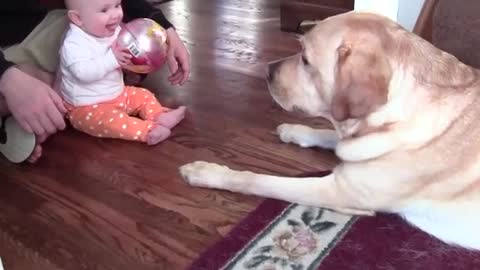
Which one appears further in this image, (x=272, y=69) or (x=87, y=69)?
(x=87, y=69)

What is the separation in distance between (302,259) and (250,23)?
1784 millimetres

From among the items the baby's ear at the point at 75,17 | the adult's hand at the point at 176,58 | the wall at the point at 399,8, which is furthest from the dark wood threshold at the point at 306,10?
→ the baby's ear at the point at 75,17

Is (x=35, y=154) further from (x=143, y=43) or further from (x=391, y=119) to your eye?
(x=391, y=119)

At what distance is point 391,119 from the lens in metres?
1.17

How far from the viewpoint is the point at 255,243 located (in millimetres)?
1220

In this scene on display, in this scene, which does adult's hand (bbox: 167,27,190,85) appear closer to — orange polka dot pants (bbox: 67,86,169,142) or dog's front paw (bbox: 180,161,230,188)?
orange polka dot pants (bbox: 67,86,169,142)

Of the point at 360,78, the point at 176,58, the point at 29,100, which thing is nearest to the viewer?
the point at 360,78

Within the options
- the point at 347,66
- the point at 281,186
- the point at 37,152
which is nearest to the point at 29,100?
the point at 37,152

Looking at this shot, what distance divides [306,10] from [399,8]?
1.88 ft

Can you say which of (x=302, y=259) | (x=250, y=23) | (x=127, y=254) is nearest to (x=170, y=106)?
(x=127, y=254)

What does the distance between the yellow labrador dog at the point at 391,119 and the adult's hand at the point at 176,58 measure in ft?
1.93

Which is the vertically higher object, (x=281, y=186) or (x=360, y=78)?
(x=360, y=78)

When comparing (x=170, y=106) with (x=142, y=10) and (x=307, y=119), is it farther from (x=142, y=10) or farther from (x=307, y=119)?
(x=307, y=119)

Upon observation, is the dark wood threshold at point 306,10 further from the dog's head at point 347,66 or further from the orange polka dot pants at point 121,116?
the dog's head at point 347,66
